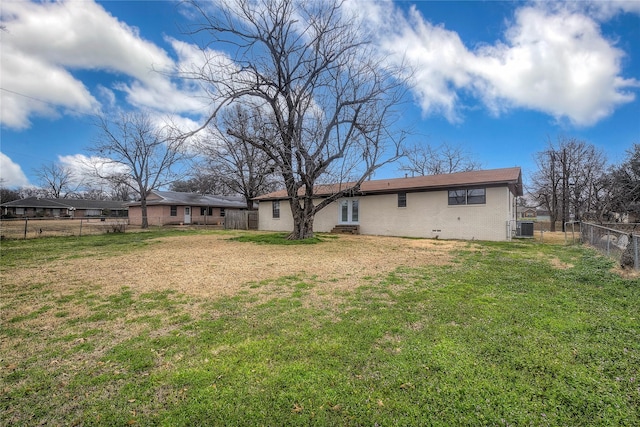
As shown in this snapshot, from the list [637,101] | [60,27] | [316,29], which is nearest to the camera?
[60,27]

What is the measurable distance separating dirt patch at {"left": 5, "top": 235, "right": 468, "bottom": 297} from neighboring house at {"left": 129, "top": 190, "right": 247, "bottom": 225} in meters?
21.4

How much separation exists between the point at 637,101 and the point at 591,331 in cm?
2448

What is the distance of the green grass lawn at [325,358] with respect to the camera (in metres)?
2.10

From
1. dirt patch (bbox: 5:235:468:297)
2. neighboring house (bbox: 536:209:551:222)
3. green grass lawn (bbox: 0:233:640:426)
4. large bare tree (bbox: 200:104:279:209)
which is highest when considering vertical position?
large bare tree (bbox: 200:104:279:209)

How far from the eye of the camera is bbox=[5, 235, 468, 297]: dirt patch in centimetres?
571

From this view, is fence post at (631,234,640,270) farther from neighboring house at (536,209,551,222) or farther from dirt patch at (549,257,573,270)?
neighboring house at (536,209,551,222)

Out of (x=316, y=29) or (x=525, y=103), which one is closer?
(x=316, y=29)

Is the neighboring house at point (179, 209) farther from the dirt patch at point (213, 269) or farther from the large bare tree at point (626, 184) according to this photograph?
the large bare tree at point (626, 184)

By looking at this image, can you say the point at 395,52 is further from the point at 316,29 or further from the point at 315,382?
the point at 315,382

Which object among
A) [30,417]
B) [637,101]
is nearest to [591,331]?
[30,417]

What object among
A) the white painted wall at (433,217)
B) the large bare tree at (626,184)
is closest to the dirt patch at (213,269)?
the white painted wall at (433,217)

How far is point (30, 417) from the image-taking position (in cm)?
Result: 207

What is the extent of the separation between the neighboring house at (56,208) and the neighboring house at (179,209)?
504 inches

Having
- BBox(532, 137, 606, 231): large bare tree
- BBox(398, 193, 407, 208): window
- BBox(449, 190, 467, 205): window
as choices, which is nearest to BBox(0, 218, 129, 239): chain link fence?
BBox(398, 193, 407, 208): window
